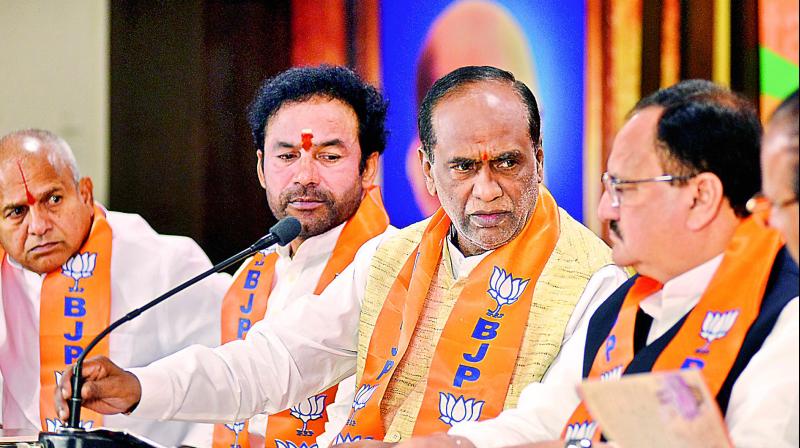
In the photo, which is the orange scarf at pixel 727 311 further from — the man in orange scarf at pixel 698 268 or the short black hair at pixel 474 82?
the short black hair at pixel 474 82

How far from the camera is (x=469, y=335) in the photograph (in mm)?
3080

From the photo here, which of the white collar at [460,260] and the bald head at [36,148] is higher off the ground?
the bald head at [36,148]

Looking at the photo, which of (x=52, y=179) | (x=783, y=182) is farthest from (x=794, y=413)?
(x=52, y=179)

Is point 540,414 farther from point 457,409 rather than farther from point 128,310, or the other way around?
point 128,310

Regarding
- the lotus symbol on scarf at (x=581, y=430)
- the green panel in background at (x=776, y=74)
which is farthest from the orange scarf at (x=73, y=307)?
the green panel in background at (x=776, y=74)

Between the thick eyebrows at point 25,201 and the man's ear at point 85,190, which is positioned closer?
the thick eyebrows at point 25,201

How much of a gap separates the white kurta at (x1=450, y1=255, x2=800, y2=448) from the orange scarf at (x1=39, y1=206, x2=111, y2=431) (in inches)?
71.9

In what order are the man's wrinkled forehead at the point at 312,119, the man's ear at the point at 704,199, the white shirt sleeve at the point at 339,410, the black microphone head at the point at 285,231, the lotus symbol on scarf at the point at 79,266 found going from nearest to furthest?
the man's ear at the point at 704,199 → the black microphone head at the point at 285,231 → the white shirt sleeve at the point at 339,410 → the man's wrinkled forehead at the point at 312,119 → the lotus symbol on scarf at the point at 79,266

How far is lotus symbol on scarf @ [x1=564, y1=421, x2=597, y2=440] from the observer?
2.35 m

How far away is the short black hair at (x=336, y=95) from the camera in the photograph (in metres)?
3.97

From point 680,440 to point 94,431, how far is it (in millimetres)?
1259

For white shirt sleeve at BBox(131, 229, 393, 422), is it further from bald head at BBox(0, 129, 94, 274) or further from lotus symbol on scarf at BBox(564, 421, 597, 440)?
lotus symbol on scarf at BBox(564, 421, 597, 440)

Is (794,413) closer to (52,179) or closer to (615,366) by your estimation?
(615,366)

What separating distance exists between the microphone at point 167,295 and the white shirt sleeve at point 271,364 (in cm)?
29
